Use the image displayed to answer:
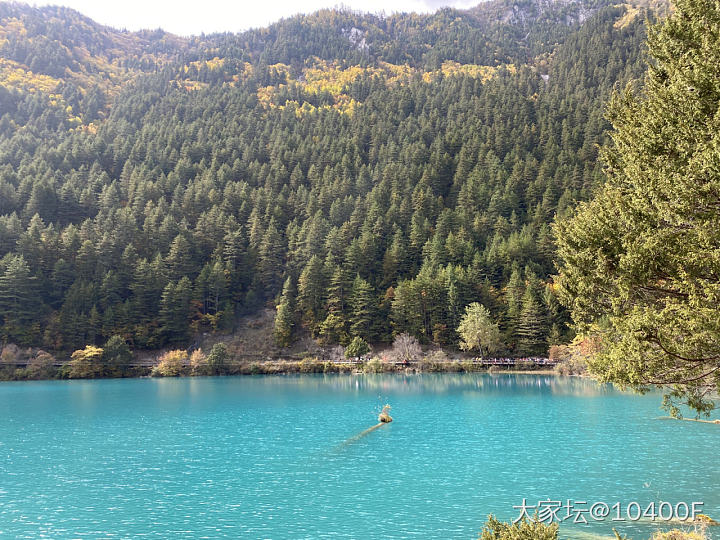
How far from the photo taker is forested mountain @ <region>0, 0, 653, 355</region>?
84062 mm

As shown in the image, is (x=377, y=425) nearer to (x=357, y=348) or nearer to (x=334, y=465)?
(x=334, y=465)

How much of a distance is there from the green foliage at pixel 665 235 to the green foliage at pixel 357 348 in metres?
63.8

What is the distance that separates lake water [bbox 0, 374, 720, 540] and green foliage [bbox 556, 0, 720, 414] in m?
5.71

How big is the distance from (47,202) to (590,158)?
344ft

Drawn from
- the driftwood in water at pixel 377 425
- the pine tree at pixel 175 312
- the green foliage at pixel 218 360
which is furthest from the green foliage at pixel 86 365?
the driftwood in water at pixel 377 425

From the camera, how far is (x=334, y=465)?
24781 mm

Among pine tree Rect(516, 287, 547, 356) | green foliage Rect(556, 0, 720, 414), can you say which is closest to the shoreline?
pine tree Rect(516, 287, 547, 356)

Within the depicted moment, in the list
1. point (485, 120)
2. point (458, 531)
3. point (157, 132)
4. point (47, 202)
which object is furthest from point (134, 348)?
point (485, 120)

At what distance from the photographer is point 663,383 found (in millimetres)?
14211

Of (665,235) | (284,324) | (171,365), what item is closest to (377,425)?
(665,235)

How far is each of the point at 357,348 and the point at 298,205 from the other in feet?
133

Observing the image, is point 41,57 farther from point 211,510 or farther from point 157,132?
point 211,510

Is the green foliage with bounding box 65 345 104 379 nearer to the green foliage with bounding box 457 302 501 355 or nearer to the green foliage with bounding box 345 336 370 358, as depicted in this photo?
the green foliage with bounding box 345 336 370 358

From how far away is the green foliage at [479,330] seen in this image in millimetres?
75500
